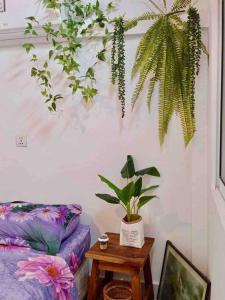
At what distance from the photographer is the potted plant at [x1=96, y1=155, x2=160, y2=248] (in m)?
2.09

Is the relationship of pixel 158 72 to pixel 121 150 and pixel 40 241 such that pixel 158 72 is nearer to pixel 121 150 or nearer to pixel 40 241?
pixel 121 150

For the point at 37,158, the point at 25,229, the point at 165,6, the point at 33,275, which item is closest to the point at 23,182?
the point at 37,158

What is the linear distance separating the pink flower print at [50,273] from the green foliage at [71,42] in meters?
1.12

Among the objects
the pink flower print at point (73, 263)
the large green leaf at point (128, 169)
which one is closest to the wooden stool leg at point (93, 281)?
the pink flower print at point (73, 263)

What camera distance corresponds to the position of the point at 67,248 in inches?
84.7

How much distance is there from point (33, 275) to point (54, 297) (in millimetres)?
172

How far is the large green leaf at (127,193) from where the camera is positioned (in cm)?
207

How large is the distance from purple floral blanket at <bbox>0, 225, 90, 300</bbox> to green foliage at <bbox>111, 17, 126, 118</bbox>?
1076 millimetres

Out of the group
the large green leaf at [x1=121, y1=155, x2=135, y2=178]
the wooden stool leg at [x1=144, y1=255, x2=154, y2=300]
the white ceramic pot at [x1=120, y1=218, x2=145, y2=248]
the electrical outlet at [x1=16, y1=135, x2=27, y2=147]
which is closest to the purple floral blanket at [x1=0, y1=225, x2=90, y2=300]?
the white ceramic pot at [x1=120, y1=218, x2=145, y2=248]

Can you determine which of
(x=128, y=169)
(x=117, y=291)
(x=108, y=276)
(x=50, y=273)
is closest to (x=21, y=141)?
(x=128, y=169)

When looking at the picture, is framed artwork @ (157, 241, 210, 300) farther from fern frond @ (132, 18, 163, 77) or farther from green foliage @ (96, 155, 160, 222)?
fern frond @ (132, 18, 163, 77)

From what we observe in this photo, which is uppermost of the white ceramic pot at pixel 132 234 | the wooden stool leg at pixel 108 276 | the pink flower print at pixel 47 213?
the pink flower print at pixel 47 213

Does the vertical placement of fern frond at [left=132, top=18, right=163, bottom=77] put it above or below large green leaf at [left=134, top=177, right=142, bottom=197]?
above

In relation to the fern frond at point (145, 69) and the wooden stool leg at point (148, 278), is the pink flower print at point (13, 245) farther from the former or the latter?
the fern frond at point (145, 69)
